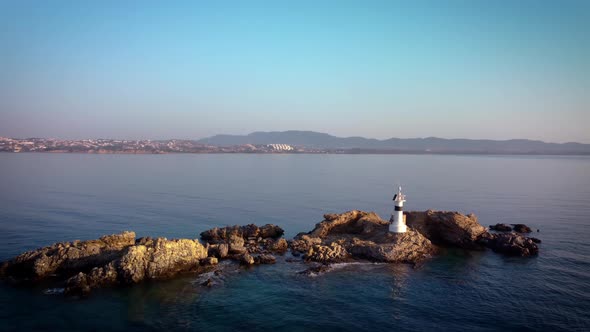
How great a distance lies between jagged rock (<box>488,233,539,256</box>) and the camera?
97.4 ft

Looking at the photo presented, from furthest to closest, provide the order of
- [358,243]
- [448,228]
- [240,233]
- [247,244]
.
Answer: [240,233], [448,228], [247,244], [358,243]

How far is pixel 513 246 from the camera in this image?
98.2 feet

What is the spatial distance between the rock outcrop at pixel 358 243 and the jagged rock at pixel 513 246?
16.6 feet

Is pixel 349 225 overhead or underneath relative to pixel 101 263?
overhead

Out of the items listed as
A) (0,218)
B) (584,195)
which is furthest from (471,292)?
(584,195)

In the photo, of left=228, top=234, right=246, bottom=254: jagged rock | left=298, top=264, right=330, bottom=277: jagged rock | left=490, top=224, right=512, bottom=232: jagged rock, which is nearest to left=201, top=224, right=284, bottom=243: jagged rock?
left=228, top=234, right=246, bottom=254: jagged rock

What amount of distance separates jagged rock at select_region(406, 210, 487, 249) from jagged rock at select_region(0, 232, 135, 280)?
2324 cm

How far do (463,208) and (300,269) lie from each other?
106 feet

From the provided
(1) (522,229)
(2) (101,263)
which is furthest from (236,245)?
(1) (522,229)

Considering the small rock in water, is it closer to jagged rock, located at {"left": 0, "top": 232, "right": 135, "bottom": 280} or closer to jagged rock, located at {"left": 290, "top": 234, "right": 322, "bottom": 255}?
jagged rock, located at {"left": 0, "top": 232, "right": 135, "bottom": 280}

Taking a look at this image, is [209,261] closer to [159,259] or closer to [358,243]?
[159,259]

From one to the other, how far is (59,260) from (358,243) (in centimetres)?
1955

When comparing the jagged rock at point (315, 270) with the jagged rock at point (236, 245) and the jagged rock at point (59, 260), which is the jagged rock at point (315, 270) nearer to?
the jagged rock at point (236, 245)

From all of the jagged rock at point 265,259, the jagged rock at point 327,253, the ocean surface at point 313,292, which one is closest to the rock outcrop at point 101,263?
the ocean surface at point 313,292
